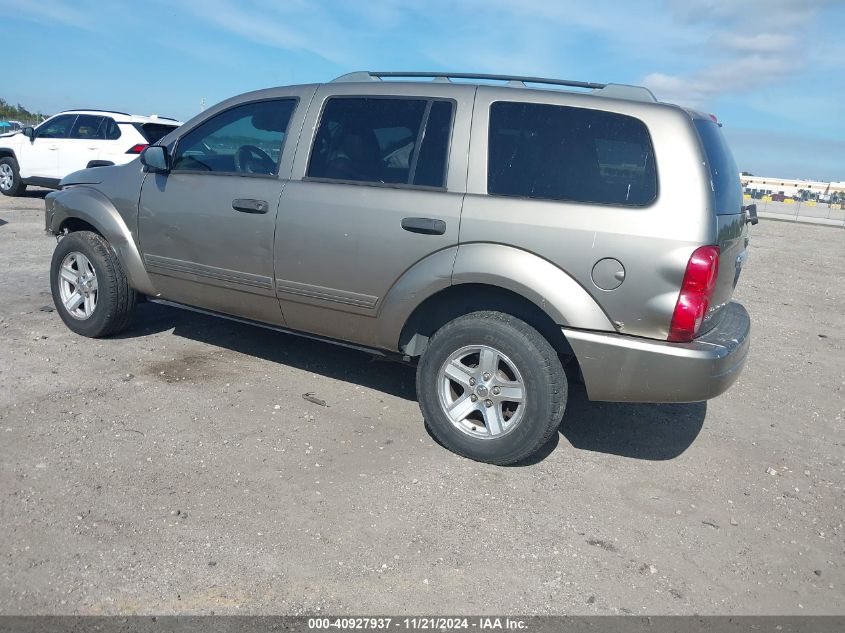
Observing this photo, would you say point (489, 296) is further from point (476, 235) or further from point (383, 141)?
point (383, 141)

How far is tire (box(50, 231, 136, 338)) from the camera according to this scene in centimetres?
520

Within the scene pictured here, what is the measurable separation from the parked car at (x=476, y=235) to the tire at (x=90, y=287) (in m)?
0.40

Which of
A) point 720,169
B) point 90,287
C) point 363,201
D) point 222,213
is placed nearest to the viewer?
point 720,169

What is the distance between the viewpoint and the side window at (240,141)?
15.2ft

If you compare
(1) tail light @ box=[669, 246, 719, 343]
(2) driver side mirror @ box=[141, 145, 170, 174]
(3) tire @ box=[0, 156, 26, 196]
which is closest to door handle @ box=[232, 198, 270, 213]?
(2) driver side mirror @ box=[141, 145, 170, 174]

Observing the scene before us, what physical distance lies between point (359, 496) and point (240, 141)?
263cm

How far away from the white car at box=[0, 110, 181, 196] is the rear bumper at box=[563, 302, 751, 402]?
34.6 feet

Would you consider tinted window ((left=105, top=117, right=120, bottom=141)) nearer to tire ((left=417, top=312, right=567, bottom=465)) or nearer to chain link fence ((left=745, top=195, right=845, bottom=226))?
tire ((left=417, top=312, right=567, bottom=465))

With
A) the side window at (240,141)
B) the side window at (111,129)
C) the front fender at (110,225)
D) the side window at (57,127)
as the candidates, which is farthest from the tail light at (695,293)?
the side window at (57,127)

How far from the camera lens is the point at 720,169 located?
378 centimetres

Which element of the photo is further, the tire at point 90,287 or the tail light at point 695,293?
the tire at point 90,287

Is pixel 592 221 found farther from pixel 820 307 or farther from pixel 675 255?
pixel 820 307

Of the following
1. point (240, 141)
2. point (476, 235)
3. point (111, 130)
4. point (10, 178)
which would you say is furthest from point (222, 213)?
point (10, 178)

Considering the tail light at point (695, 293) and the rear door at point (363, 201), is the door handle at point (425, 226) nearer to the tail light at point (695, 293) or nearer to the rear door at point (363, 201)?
the rear door at point (363, 201)
